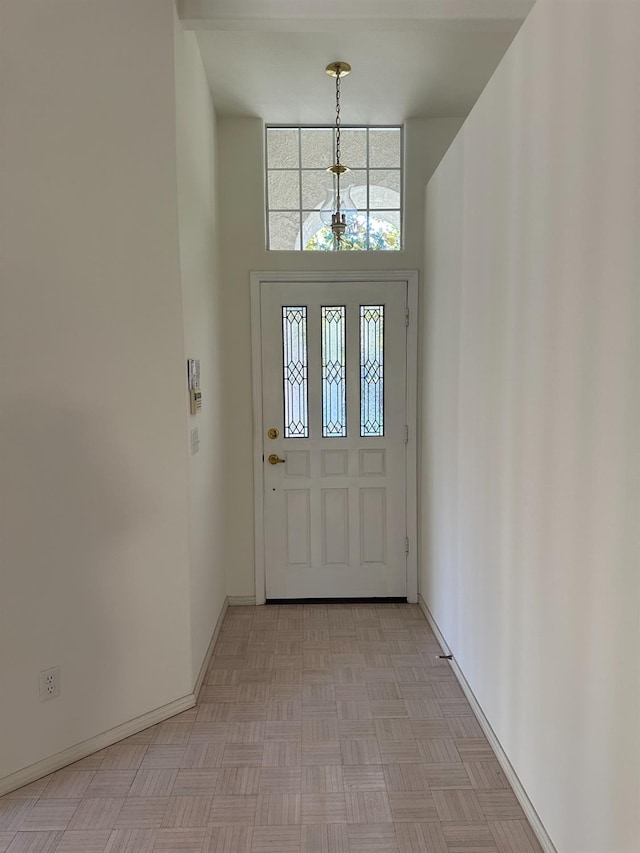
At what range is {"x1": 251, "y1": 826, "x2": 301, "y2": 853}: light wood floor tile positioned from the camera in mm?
1757

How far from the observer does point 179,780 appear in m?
2.07

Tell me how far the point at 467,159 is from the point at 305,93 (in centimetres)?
115

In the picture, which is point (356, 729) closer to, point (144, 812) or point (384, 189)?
point (144, 812)

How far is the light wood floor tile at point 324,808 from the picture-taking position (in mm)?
1875

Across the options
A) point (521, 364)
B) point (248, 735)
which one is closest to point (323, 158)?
point (521, 364)

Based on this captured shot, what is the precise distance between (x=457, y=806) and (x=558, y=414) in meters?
1.36

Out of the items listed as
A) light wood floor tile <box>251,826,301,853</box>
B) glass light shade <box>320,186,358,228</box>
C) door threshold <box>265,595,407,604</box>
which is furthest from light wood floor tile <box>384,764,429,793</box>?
glass light shade <box>320,186,358,228</box>

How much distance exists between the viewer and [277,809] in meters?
1.92

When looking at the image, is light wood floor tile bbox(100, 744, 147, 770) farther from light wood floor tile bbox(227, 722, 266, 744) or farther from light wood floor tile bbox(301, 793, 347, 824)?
light wood floor tile bbox(301, 793, 347, 824)

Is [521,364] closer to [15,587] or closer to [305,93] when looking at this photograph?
[15,587]

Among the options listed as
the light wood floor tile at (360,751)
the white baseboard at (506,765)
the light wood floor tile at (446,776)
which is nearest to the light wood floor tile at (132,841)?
the light wood floor tile at (360,751)

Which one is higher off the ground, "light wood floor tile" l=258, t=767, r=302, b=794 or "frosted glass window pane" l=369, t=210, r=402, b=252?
"frosted glass window pane" l=369, t=210, r=402, b=252

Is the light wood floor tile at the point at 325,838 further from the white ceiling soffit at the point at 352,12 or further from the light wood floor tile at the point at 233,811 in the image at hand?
the white ceiling soffit at the point at 352,12

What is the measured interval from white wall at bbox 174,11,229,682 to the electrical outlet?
61 centimetres
